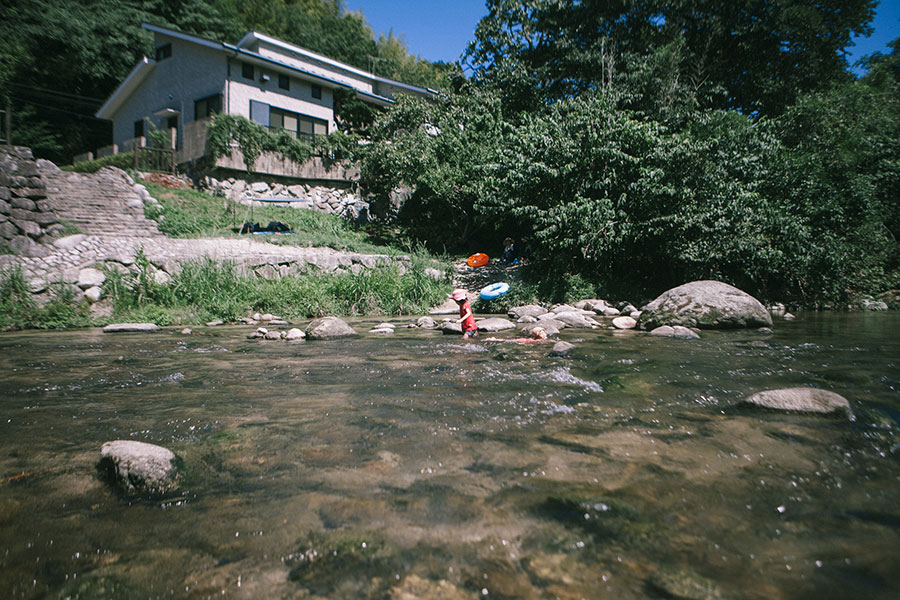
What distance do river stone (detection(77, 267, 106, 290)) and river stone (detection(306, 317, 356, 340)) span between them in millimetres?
5511

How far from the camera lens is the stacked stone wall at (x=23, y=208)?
11.2m

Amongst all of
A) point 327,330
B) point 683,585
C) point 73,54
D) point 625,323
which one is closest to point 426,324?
point 327,330

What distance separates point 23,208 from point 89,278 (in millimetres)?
3162

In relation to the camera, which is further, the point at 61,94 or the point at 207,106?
the point at 61,94

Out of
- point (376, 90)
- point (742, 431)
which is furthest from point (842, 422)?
point (376, 90)

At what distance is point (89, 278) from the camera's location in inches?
409

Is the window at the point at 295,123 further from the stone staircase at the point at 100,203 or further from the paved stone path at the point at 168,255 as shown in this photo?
the paved stone path at the point at 168,255

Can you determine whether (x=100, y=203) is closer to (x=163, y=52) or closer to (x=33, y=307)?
(x=33, y=307)

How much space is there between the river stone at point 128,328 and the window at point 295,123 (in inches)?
615

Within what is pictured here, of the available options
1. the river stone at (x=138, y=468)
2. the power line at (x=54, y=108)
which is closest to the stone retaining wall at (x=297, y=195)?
the power line at (x=54, y=108)

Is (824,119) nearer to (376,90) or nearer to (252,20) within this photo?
(376,90)

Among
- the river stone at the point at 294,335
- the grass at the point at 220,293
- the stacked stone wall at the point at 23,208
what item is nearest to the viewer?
the river stone at the point at 294,335

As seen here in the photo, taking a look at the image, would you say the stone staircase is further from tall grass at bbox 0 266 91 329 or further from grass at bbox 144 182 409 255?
tall grass at bbox 0 266 91 329

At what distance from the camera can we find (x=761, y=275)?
14312mm
